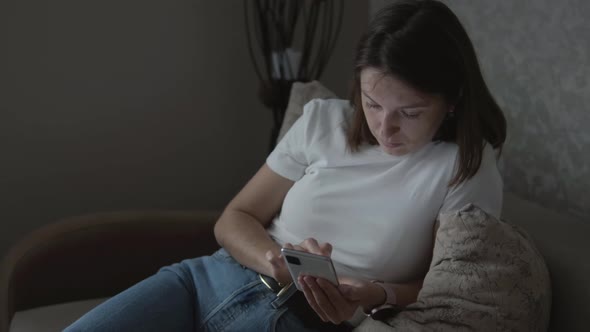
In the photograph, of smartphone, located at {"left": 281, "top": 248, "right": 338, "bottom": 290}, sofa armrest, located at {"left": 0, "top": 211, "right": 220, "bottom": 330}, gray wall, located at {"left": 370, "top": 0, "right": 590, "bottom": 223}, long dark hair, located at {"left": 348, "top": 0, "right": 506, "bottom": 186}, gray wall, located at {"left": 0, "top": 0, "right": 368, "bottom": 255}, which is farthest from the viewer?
gray wall, located at {"left": 0, "top": 0, "right": 368, "bottom": 255}

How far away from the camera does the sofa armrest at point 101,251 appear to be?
5.40 ft

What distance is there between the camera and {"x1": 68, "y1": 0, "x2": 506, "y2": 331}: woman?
1164mm

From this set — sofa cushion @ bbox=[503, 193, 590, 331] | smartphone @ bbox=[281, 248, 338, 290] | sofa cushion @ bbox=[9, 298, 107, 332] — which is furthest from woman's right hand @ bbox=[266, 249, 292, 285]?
sofa cushion @ bbox=[9, 298, 107, 332]

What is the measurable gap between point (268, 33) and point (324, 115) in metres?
0.74

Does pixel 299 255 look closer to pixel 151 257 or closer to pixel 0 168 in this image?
pixel 151 257

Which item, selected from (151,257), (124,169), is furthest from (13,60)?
(151,257)

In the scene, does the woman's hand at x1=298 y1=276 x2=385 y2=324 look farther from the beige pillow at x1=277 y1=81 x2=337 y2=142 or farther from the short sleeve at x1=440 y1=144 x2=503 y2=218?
the beige pillow at x1=277 y1=81 x2=337 y2=142

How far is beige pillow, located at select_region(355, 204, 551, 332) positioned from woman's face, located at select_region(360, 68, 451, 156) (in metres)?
0.16

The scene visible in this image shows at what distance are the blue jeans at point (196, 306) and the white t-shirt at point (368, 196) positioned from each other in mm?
146

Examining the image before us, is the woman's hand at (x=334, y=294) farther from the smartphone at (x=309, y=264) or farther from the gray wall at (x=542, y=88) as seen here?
the gray wall at (x=542, y=88)

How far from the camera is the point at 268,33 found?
6.88 ft

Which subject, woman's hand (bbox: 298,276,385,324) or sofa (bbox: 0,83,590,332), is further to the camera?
sofa (bbox: 0,83,590,332)

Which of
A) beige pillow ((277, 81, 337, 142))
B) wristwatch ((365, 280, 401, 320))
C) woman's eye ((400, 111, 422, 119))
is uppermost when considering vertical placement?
woman's eye ((400, 111, 422, 119))

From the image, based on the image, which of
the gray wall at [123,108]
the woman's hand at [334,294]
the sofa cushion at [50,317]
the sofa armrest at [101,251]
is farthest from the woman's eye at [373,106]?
the gray wall at [123,108]
